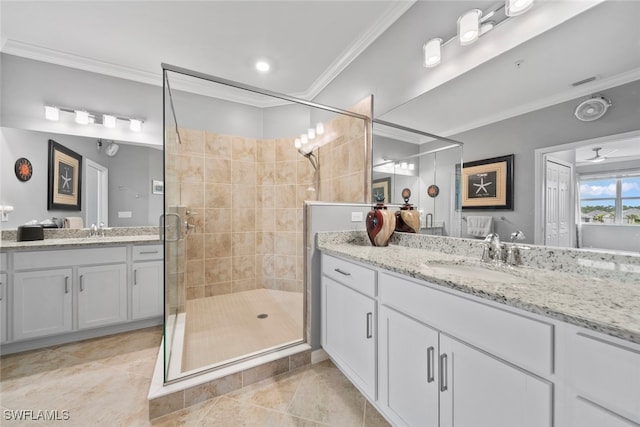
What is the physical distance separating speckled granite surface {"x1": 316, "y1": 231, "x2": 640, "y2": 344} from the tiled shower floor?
1096 mm

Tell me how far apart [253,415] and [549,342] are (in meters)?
1.38

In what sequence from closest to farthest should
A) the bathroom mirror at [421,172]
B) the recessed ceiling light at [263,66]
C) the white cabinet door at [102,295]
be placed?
the bathroom mirror at [421,172], the white cabinet door at [102,295], the recessed ceiling light at [263,66]

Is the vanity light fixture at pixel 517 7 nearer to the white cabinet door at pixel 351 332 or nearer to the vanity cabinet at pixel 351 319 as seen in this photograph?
the vanity cabinet at pixel 351 319

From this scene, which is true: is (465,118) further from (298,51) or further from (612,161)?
(298,51)

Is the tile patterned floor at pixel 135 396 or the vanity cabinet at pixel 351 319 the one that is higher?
the vanity cabinet at pixel 351 319

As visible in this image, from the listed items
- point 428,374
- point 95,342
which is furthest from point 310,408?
point 95,342

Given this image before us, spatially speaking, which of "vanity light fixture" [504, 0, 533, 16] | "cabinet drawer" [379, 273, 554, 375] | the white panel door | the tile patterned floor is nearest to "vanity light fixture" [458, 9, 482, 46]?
"vanity light fixture" [504, 0, 533, 16]

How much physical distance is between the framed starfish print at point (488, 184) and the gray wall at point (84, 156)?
2.73 metres

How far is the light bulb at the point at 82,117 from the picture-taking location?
7.34 ft

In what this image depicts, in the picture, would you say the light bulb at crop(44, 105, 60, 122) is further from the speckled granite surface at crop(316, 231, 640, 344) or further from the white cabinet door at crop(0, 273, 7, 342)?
the speckled granite surface at crop(316, 231, 640, 344)

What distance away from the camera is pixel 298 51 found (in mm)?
2258

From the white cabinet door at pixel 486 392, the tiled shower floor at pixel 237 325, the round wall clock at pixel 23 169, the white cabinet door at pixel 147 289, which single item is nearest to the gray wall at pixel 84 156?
the round wall clock at pixel 23 169

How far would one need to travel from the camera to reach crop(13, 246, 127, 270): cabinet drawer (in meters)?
1.76

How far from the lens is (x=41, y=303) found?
5.91 ft
